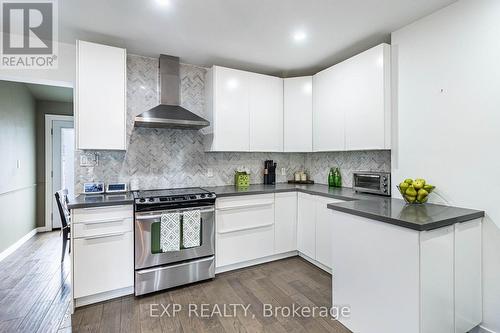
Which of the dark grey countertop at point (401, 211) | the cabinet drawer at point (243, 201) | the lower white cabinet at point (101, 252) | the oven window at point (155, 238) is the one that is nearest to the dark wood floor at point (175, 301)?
the lower white cabinet at point (101, 252)

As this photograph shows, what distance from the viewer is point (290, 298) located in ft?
7.67

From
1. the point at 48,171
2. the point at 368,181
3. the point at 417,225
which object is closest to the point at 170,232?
the point at 417,225

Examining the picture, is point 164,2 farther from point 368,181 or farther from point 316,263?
point 316,263

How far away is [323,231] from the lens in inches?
109

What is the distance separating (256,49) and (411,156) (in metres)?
1.99

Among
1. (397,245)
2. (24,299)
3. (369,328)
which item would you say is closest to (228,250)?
(369,328)

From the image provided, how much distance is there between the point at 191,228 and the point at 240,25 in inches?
81.4

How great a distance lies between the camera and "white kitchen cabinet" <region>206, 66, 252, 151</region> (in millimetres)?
3031

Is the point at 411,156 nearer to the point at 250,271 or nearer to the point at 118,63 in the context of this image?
the point at 250,271

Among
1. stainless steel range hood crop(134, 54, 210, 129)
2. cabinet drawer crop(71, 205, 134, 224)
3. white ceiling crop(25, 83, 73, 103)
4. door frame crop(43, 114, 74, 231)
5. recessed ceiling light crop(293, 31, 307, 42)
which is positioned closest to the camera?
cabinet drawer crop(71, 205, 134, 224)

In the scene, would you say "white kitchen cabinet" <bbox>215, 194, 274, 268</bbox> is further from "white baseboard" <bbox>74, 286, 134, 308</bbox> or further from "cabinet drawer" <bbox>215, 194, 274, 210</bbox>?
"white baseboard" <bbox>74, 286, 134, 308</bbox>

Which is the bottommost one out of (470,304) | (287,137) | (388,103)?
(470,304)

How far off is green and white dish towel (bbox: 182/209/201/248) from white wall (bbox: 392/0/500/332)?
2.08 meters

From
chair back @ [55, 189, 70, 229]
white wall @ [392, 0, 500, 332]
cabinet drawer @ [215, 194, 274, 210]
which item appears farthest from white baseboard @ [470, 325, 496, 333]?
chair back @ [55, 189, 70, 229]
